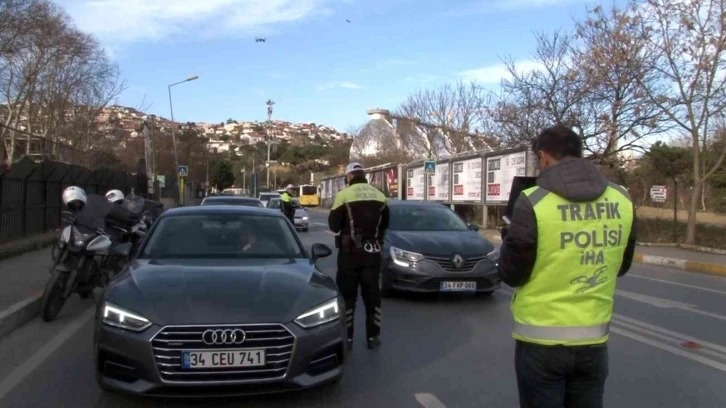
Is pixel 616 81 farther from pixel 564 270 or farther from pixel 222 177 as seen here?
pixel 222 177

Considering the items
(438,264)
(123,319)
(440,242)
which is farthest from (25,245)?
(123,319)

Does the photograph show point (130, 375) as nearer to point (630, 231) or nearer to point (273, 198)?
point (630, 231)

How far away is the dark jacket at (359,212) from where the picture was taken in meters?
6.85

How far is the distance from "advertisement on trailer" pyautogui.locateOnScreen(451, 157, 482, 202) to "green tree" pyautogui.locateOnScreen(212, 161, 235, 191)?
61866 millimetres

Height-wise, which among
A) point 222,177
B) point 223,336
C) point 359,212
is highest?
point 222,177

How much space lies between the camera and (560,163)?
302 centimetres

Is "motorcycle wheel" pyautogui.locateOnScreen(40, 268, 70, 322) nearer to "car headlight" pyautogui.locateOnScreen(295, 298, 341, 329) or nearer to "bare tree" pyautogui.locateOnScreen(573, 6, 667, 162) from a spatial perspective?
"car headlight" pyautogui.locateOnScreen(295, 298, 341, 329)

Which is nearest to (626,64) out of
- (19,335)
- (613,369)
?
(613,369)

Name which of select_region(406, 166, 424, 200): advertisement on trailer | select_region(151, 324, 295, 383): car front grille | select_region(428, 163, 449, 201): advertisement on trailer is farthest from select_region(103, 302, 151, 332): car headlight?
select_region(406, 166, 424, 200): advertisement on trailer

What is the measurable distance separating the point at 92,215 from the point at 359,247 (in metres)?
3.65

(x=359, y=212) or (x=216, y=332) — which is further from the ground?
(x=359, y=212)

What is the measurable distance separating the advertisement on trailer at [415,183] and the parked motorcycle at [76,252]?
29.0m

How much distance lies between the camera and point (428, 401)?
17.1 ft

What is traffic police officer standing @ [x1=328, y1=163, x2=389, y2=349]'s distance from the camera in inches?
269
